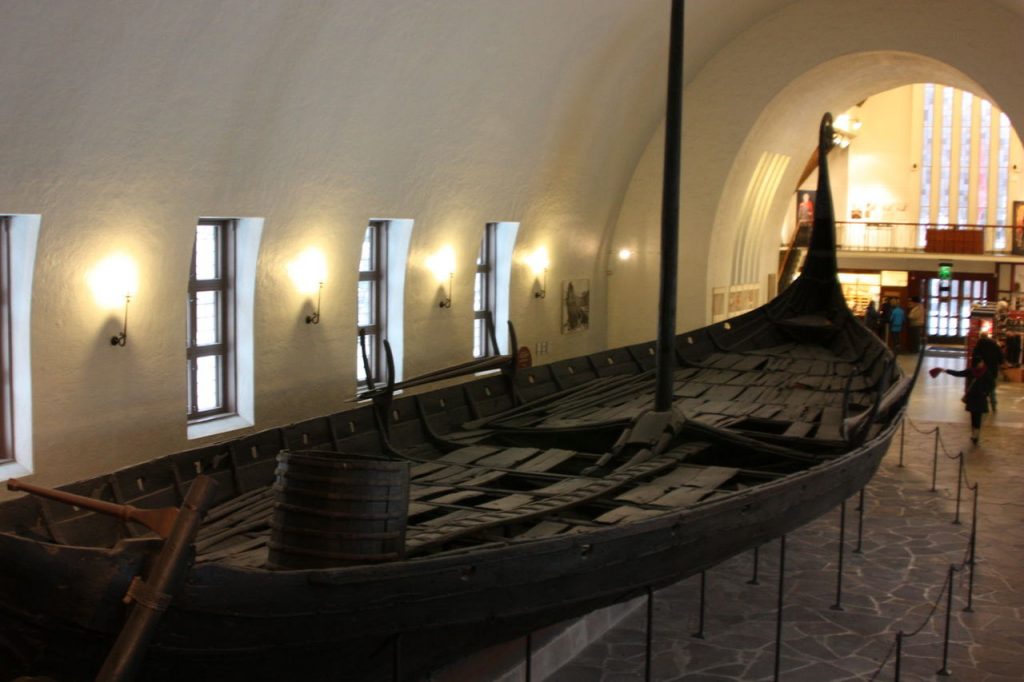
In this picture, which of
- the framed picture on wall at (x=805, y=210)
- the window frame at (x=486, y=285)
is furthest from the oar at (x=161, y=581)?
the framed picture on wall at (x=805, y=210)

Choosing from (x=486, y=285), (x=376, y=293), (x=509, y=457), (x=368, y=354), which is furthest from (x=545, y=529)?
(x=486, y=285)

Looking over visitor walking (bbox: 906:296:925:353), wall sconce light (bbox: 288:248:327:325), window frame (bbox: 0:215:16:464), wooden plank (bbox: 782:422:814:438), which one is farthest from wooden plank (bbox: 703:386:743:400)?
visitor walking (bbox: 906:296:925:353)

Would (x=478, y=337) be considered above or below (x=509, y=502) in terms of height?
above

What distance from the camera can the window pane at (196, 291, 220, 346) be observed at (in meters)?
11.0

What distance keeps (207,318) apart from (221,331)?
7.3 inches

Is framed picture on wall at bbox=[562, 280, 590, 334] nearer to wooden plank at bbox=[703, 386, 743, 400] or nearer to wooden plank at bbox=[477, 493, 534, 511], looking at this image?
wooden plank at bbox=[703, 386, 743, 400]

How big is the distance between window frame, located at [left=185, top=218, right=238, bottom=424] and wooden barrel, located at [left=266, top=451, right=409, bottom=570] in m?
5.80

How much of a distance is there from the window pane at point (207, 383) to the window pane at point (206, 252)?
0.79m

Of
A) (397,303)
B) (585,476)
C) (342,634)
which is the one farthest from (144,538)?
(397,303)

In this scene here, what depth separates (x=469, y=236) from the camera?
1477 centimetres

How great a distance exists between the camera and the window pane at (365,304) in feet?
44.1

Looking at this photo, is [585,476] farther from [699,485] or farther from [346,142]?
[346,142]

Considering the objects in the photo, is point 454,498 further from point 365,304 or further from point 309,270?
point 365,304

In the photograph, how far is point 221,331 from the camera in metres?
11.2
